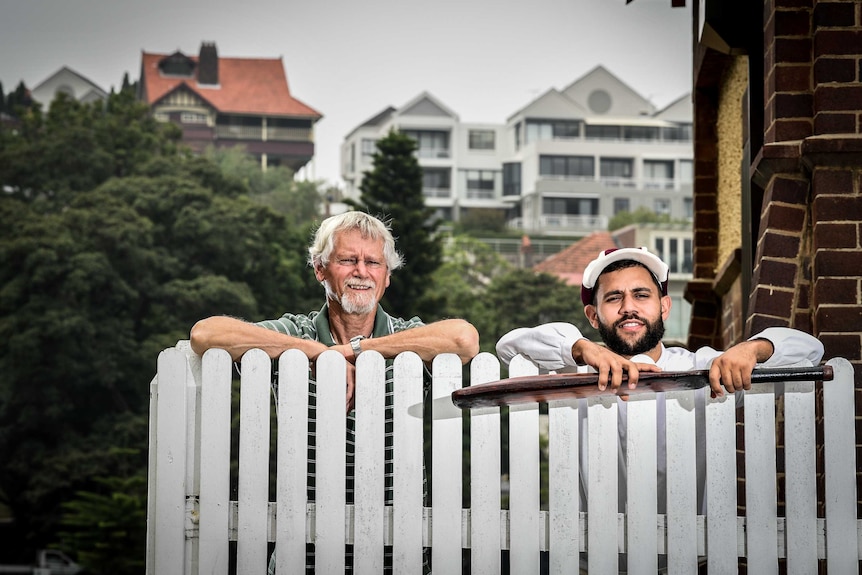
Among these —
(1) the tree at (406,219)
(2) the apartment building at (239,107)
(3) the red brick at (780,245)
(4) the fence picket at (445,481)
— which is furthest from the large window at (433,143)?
(4) the fence picket at (445,481)

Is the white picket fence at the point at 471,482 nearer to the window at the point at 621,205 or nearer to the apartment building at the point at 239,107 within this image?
the apartment building at the point at 239,107

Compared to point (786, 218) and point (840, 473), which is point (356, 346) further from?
point (786, 218)

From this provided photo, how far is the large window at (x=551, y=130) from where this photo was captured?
267ft

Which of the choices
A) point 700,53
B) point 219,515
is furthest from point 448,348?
point 700,53

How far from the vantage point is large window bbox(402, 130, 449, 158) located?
83250 millimetres

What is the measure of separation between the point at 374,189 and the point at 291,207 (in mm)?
24966

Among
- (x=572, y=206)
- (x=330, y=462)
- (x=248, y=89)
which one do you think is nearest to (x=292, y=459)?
(x=330, y=462)

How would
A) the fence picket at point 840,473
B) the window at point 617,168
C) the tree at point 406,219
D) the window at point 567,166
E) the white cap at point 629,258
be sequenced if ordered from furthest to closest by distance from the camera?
the window at point 617,168 → the window at point 567,166 → the tree at point 406,219 → the white cap at point 629,258 → the fence picket at point 840,473

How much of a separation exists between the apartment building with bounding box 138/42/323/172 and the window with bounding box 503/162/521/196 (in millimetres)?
Answer: 13427

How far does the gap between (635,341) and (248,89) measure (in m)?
79.7

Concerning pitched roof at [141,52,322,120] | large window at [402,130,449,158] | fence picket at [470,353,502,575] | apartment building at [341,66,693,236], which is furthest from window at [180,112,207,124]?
fence picket at [470,353,502,575]

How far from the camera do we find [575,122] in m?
82.6

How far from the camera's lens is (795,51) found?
476 centimetres

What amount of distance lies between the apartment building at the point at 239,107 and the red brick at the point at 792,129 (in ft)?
249
